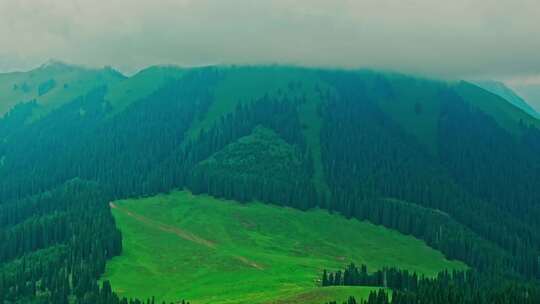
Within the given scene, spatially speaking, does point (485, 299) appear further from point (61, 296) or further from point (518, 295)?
point (61, 296)

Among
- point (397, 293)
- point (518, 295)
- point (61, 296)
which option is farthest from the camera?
point (61, 296)

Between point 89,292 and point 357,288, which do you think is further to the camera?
point 89,292

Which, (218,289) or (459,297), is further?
(218,289)

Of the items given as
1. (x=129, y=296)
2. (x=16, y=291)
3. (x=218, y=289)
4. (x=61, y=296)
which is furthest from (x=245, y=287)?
(x=16, y=291)

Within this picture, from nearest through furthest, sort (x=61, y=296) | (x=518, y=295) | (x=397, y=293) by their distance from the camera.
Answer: (x=397, y=293)
(x=518, y=295)
(x=61, y=296)

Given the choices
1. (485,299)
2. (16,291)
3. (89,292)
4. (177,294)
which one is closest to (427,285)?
(485,299)

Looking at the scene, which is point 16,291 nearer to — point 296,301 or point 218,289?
point 218,289

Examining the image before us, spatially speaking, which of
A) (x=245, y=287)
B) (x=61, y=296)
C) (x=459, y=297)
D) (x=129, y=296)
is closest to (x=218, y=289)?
(x=245, y=287)
